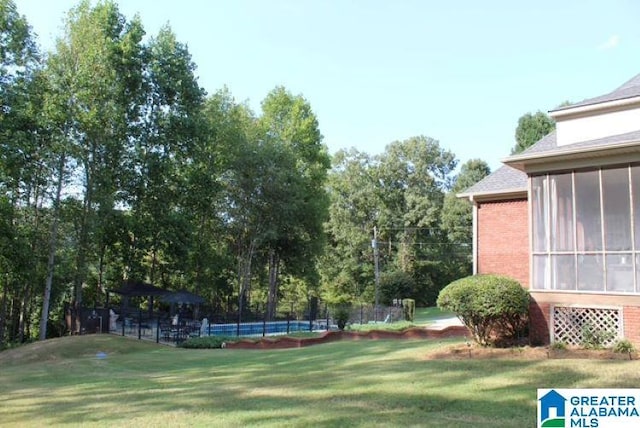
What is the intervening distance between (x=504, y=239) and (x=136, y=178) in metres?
21.9

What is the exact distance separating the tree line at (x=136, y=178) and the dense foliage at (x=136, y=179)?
3.0 inches

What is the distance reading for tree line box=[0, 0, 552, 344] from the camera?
1025 inches

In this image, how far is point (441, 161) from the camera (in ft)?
189

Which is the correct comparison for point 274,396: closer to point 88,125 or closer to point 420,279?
point 88,125

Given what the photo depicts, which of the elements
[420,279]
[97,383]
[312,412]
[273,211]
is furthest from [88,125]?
[420,279]

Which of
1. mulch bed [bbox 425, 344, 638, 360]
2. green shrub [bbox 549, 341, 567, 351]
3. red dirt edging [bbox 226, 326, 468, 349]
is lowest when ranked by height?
red dirt edging [bbox 226, 326, 468, 349]

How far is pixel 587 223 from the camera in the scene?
38.4ft

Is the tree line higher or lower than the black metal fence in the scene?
higher

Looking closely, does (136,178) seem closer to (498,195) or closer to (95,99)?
(95,99)

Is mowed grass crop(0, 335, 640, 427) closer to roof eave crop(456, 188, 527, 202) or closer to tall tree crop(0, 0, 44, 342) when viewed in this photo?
roof eave crop(456, 188, 527, 202)

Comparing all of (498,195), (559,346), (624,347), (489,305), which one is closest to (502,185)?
(498,195)

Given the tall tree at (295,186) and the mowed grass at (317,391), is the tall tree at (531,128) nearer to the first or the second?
the tall tree at (295,186)

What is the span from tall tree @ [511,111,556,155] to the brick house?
3182 cm

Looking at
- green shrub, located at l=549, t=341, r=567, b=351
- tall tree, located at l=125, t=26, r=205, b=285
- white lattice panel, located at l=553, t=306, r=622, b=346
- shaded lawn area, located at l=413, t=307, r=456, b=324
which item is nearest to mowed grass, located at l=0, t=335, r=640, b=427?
green shrub, located at l=549, t=341, r=567, b=351
